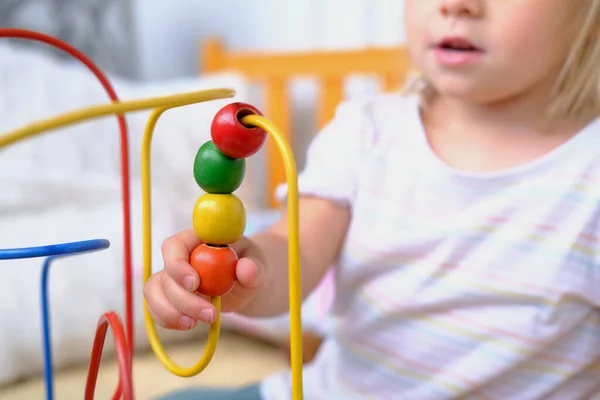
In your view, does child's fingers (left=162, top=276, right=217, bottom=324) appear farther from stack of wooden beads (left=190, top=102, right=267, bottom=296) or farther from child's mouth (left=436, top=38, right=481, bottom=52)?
child's mouth (left=436, top=38, right=481, bottom=52)

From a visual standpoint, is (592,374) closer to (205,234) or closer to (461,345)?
(461,345)

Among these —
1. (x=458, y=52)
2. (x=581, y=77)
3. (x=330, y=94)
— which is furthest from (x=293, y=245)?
(x=330, y=94)

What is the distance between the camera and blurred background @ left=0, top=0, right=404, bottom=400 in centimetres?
77

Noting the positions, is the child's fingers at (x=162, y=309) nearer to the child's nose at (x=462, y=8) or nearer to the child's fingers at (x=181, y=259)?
the child's fingers at (x=181, y=259)

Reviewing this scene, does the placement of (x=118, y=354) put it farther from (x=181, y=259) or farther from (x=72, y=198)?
(x=72, y=198)

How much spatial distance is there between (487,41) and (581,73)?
0.12 m

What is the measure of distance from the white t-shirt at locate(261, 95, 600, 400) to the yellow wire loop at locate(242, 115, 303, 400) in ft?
0.96

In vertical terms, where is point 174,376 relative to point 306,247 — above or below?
below

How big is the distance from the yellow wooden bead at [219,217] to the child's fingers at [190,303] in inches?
1.3

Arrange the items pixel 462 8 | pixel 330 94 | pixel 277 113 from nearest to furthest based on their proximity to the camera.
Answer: pixel 462 8 < pixel 330 94 < pixel 277 113

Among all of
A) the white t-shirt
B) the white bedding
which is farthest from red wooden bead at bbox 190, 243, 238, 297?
the white bedding

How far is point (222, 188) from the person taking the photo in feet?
0.95

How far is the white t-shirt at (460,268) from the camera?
0.54 m

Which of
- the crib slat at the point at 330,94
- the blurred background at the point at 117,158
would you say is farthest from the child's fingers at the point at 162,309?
the crib slat at the point at 330,94
